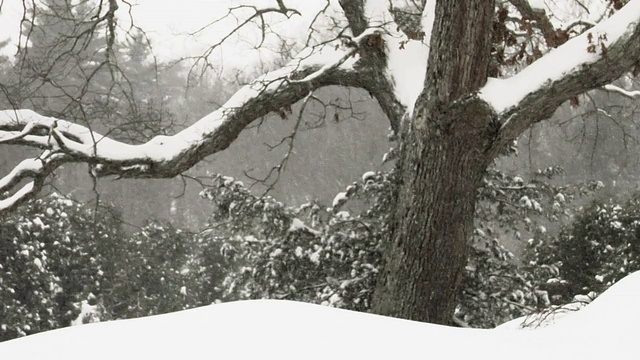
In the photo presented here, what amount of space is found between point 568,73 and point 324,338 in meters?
3.12

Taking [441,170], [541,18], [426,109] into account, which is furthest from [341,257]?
[541,18]

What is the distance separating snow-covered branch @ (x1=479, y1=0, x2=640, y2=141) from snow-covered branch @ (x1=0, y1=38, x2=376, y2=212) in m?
1.41

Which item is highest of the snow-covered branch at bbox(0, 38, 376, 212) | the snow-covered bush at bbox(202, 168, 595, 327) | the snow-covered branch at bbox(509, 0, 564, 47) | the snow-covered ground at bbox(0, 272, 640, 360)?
the snow-covered branch at bbox(509, 0, 564, 47)

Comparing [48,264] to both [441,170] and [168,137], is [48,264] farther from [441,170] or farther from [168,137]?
[441,170]

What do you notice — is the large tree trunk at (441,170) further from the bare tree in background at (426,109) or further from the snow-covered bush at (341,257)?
the snow-covered bush at (341,257)

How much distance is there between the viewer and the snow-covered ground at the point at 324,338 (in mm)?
2293

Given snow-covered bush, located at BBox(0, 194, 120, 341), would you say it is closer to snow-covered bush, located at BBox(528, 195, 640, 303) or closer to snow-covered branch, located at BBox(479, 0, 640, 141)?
snow-covered bush, located at BBox(528, 195, 640, 303)

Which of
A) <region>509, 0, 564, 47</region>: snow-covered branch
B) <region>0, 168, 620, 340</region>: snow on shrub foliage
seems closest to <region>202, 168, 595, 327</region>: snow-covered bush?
<region>0, 168, 620, 340</region>: snow on shrub foliage

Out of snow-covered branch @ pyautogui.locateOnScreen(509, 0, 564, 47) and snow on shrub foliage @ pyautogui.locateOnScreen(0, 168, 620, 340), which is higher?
snow-covered branch @ pyautogui.locateOnScreen(509, 0, 564, 47)

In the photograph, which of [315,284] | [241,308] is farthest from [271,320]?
[315,284]

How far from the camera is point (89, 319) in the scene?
38.2 ft

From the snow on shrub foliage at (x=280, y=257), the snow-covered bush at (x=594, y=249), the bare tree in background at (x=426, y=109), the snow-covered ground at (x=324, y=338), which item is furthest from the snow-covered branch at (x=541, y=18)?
the snow-covered ground at (x=324, y=338)

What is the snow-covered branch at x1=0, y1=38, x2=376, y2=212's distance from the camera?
6031 millimetres

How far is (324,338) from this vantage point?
2.43m
